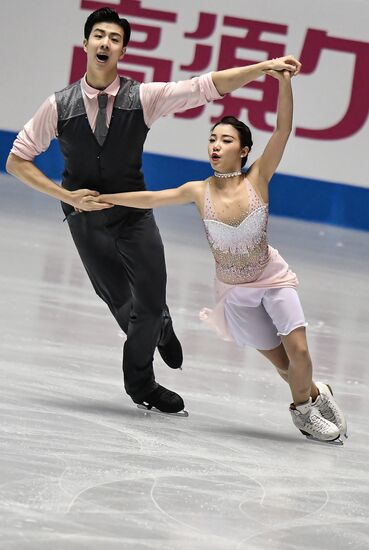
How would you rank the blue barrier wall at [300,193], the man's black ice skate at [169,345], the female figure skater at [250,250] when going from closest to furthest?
the female figure skater at [250,250]
the man's black ice skate at [169,345]
the blue barrier wall at [300,193]

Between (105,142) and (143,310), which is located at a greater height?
(105,142)

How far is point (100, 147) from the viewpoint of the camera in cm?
434

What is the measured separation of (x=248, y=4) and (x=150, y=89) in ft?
25.7

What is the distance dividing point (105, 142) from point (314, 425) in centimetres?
120

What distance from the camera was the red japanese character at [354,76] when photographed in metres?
11.7

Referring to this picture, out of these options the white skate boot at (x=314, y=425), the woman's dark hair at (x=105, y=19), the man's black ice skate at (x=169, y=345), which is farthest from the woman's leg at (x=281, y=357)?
the woman's dark hair at (x=105, y=19)

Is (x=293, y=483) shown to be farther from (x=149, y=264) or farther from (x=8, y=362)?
(x=8, y=362)

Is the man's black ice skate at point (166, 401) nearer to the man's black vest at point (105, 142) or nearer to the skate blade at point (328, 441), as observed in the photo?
the skate blade at point (328, 441)

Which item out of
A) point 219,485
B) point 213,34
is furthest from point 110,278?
point 213,34

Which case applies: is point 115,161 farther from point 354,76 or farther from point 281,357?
point 354,76

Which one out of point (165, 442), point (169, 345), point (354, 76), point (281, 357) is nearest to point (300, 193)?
point (354, 76)

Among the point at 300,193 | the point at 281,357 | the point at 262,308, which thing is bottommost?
the point at 300,193

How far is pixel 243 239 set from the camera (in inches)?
166

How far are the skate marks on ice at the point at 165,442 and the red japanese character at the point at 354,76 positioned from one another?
4.81 metres
